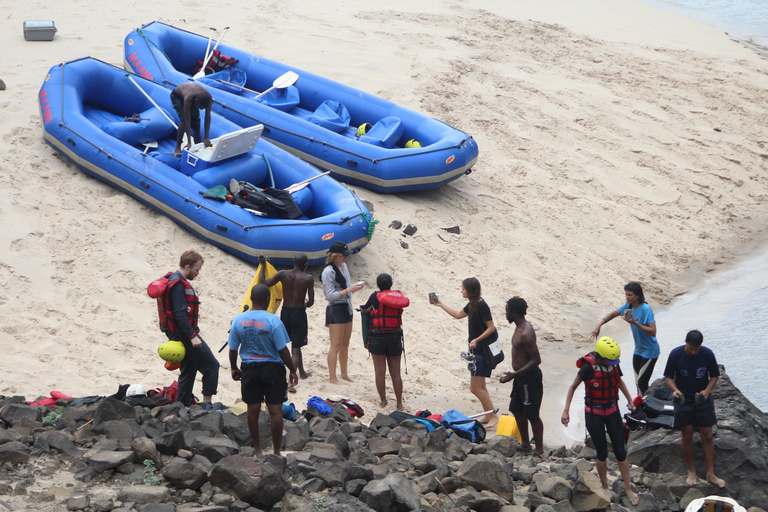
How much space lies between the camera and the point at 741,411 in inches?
238

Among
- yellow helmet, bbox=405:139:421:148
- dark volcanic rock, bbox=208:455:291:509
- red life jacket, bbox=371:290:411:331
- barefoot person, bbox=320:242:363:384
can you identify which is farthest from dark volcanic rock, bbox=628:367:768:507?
yellow helmet, bbox=405:139:421:148

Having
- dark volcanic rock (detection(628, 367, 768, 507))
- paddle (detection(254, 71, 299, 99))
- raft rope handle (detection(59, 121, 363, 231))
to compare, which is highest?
paddle (detection(254, 71, 299, 99))

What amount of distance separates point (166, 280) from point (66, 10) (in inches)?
445

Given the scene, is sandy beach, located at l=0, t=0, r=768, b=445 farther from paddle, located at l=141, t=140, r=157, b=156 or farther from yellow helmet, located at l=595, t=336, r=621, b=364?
yellow helmet, located at l=595, t=336, r=621, b=364

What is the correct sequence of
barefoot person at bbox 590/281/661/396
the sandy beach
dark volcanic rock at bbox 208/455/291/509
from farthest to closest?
the sandy beach < barefoot person at bbox 590/281/661/396 < dark volcanic rock at bbox 208/455/291/509

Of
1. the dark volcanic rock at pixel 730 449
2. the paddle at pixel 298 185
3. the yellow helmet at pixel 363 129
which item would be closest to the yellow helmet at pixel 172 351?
the dark volcanic rock at pixel 730 449

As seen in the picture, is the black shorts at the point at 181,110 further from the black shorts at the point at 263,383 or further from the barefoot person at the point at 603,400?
the barefoot person at the point at 603,400

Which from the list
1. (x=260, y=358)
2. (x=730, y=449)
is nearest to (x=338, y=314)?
(x=260, y=358)

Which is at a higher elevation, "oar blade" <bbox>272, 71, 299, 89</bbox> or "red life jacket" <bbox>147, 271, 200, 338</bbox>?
"oar blade" <bbox>272, 71, 299, 89</bbox>

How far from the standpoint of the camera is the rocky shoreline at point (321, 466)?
4.25 m

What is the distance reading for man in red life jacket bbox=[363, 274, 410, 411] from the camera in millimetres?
6398

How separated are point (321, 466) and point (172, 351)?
136cm

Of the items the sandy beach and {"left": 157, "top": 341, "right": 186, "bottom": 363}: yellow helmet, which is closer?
{"left": 157, "top": 341, "right": 186, "bottom": 363}: yellow helmet

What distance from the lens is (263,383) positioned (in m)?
4.99
